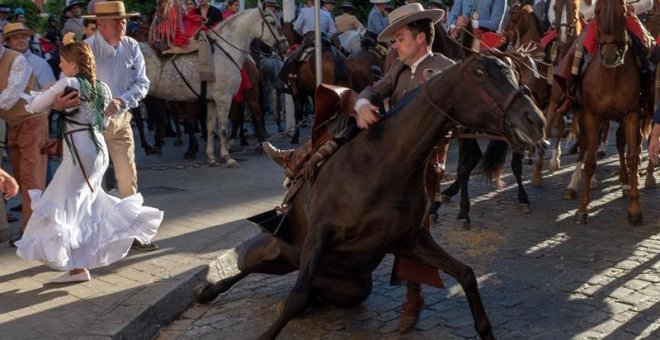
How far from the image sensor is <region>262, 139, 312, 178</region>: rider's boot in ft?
16.9

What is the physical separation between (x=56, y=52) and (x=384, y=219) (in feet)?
36.1

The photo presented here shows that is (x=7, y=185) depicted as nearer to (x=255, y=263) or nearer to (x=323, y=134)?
(x=255, y=263)

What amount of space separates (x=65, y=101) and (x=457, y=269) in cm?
324

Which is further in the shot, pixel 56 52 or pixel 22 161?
pixel 56 52

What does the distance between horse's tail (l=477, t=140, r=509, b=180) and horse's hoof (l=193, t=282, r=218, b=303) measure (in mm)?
3519

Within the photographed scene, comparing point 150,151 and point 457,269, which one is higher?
point 457,269

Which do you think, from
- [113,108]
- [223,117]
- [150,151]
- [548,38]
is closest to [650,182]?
[548,38]

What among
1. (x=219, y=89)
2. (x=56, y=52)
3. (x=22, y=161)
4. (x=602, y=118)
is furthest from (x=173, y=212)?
(x=56, y=52)

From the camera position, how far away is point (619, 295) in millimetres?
5844

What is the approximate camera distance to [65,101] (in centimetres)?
594

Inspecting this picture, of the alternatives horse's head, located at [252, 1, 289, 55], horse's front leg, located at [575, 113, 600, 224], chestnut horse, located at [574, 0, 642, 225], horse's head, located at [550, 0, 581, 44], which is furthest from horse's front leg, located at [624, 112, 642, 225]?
horse's head, located at [252, 1, 289, 55]

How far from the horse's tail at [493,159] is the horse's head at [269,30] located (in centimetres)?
591

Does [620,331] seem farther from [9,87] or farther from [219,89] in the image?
[219,89]

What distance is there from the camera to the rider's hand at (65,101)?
5.94m
